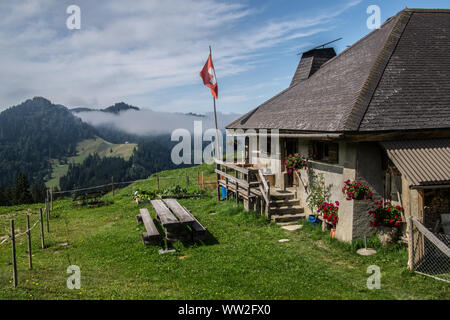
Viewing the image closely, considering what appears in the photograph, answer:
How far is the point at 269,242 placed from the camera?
996cm

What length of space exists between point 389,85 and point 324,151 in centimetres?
287

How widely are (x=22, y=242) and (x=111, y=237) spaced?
316 cm

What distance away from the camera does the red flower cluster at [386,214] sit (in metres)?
8.75

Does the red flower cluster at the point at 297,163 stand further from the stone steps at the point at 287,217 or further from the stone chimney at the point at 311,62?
the stone chimney at the point at 311,62

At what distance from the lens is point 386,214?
892 centimetres

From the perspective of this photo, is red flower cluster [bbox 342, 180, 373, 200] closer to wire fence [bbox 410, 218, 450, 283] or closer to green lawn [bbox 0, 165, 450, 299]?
green lawn [bbox 0, 165, 450, 299]

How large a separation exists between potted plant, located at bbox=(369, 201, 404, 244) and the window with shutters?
1911mm

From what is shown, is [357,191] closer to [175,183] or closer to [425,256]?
[425,256]

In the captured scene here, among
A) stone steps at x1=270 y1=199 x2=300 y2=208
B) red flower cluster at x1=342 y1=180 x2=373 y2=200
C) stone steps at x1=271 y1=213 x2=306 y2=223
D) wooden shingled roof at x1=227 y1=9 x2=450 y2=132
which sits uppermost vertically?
wooden shingled roof at x1=227 y1=9 x2=450 y2=132

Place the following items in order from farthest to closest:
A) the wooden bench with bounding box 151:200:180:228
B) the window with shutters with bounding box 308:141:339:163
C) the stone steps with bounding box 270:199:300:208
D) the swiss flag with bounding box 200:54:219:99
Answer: the swiss flag with bounding box 200:54:219:99 < the stone steps with bounding box 270:199:300:208 < the window with shutters with bounding box 308:141:339:163 < the wooden bench with bounding box 151:200:180:228

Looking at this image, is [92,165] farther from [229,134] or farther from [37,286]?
[37,286]

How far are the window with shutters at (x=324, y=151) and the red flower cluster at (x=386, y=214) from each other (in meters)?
1.87

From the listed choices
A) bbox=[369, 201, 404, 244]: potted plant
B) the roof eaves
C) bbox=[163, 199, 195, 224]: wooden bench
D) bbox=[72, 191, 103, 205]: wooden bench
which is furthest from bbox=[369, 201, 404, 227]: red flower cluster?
bbox=[72, 191, 103, 205]: wooden bench

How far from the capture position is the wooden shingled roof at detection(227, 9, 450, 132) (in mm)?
9008
